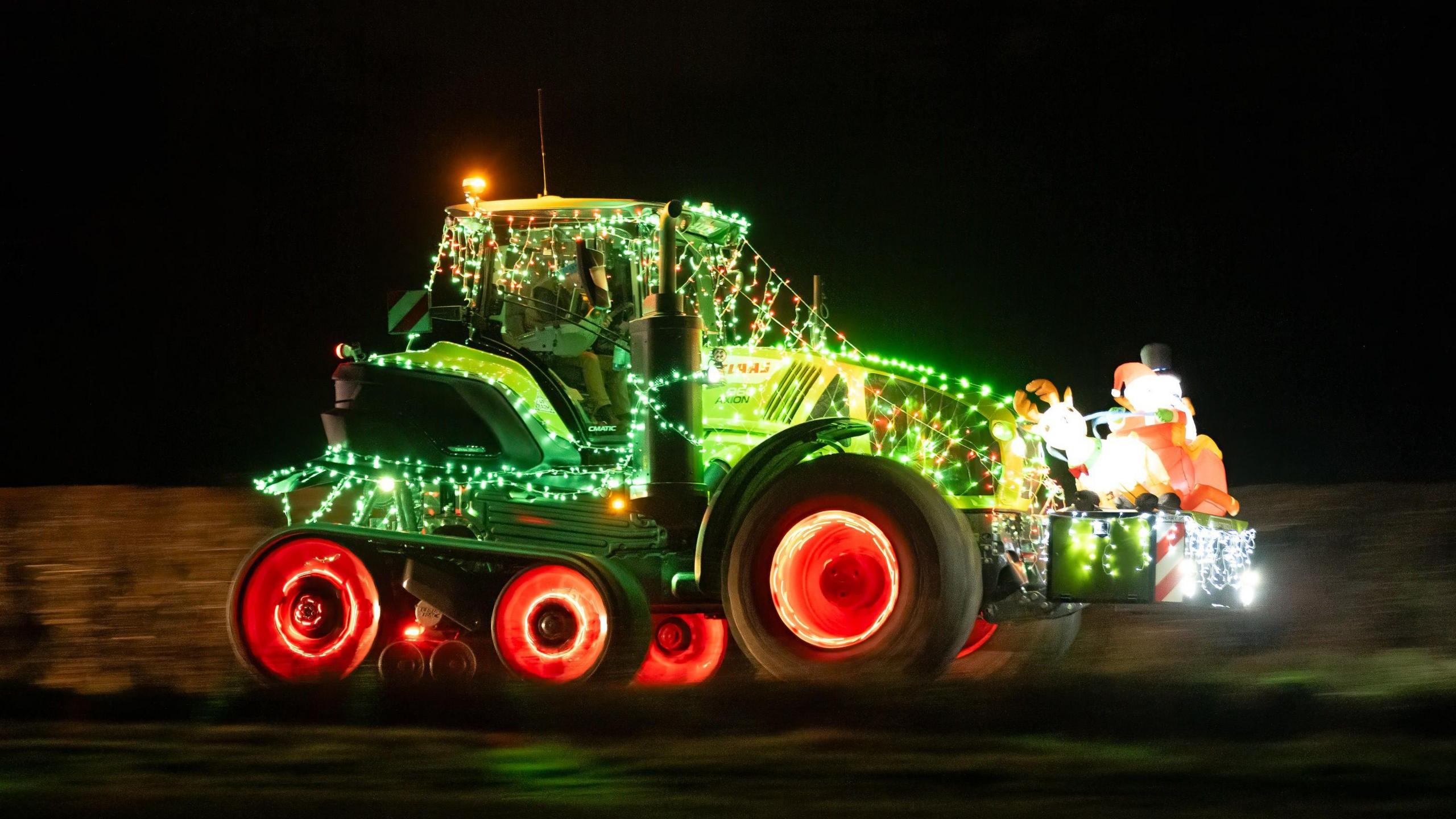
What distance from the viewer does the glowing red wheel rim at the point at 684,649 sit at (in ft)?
33.8

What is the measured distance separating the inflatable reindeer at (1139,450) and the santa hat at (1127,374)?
2cm

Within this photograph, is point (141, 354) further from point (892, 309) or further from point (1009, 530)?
point (1009, 530)

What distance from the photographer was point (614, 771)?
618cm

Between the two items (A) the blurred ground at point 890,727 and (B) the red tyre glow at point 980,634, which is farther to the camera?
(B) the red tyre glow at point 980,634

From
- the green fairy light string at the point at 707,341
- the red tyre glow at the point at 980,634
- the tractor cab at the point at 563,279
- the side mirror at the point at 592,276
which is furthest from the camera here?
the red tyre glow at the point at 980,634

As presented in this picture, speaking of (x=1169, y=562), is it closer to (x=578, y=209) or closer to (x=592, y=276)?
(x=592, y=276)

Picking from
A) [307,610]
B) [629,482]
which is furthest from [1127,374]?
[307,610]

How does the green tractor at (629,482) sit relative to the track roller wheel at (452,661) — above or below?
above

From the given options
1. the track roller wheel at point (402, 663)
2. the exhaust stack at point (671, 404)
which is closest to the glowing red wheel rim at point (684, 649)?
the track roller wheel at point (402, 663)

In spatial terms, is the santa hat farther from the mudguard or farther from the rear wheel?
the rear wheel

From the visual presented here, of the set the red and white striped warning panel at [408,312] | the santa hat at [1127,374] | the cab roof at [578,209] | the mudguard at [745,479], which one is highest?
the cab roof at [578,209]

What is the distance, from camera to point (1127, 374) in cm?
895

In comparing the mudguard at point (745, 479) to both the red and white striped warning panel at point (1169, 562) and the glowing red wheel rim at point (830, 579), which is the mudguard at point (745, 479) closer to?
the glowing red wheel rim at point (830, 579)

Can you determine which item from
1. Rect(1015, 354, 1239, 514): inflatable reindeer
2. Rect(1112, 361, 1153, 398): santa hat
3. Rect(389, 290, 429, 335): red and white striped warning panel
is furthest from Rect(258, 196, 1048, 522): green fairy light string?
Rect(1112, 361, 1153, 398): santa hat
